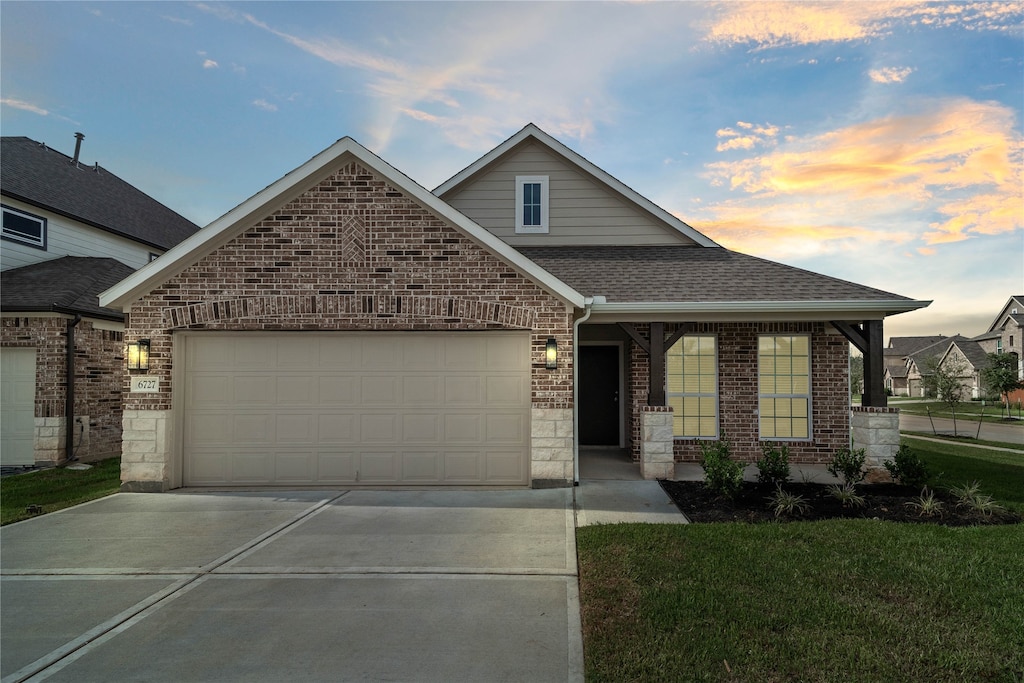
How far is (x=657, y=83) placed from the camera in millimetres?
11844

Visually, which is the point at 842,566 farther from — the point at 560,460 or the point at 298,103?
the point at 298,103

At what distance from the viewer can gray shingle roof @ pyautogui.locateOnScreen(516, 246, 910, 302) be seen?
10.1 meters

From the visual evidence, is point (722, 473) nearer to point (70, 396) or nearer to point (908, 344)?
point (70, 396)

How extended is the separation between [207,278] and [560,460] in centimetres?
612

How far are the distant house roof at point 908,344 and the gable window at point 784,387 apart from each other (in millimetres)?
79418

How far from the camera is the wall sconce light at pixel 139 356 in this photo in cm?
898

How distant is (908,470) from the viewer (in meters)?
8.43

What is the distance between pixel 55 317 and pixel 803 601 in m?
14.1

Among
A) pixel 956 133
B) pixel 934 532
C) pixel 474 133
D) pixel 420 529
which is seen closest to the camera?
pixel 934 532

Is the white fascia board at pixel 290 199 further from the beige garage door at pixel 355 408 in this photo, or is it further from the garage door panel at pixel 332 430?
the garage door panel at pixel 332 430

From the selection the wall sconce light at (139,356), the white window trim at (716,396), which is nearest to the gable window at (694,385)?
the white window trim at (716,396)

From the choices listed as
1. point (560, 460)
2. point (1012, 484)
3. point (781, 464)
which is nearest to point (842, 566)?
point (781, 464)

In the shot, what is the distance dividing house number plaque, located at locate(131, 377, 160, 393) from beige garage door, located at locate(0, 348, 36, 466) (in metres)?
5.08

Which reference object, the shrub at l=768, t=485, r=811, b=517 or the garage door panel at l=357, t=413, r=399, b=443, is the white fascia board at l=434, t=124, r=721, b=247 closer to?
the garage door panel at l=357, t=413, r=399, b=443
